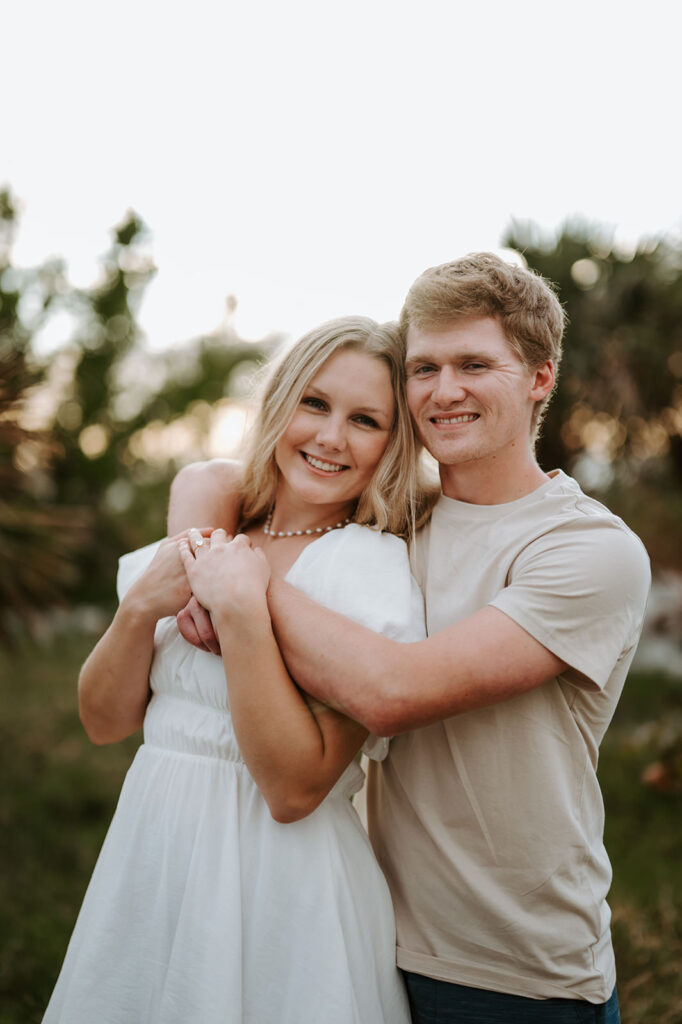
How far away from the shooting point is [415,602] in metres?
2.12

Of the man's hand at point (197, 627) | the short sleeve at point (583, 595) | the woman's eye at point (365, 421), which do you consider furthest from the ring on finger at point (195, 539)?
the short sleeve at point (583, 595)

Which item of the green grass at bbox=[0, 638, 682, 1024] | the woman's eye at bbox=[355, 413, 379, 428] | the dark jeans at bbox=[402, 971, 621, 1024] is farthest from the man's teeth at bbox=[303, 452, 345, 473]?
the green grass at bbox=[0, 638, 682, 1024]

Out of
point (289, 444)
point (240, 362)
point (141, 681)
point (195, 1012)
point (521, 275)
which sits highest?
point (521, 275)

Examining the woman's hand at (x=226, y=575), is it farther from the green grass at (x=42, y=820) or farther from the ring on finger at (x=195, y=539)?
the green grass at (x=42, y=820)

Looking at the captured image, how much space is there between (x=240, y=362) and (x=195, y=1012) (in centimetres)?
1480

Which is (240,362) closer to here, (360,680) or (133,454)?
(133,454)

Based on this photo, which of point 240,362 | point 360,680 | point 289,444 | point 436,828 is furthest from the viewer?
point 240,362

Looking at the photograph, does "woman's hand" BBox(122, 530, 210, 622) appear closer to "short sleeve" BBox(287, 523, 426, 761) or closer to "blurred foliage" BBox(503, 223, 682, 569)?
"short sleeve" BBox(287, 523, 426, 761)

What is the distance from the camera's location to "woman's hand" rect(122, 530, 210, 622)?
2111 mm

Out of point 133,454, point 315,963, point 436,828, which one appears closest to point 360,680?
point 436,828

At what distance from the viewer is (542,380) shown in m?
2.31

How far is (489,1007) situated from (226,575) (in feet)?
3.80

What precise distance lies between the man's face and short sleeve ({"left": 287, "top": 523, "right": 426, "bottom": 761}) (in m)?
0.28

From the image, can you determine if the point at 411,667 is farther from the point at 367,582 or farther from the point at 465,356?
the point at 465,356
